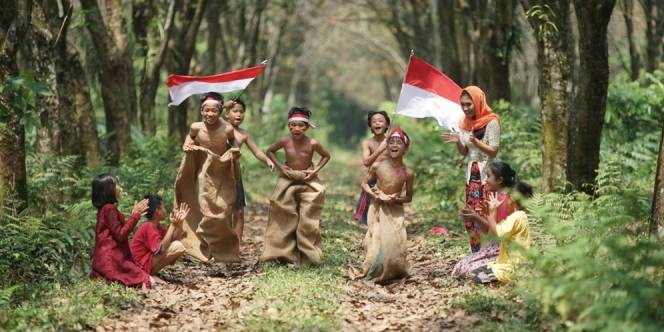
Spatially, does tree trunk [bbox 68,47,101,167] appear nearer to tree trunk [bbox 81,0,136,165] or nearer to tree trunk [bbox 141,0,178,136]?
tree trunk [bbox 81,0,136,165]

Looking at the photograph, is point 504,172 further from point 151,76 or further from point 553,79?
point 151,76

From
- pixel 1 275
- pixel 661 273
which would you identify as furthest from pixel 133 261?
pixel 661 273

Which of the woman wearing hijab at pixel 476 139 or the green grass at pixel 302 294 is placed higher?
the woman wearing hijab at pixel 476 139

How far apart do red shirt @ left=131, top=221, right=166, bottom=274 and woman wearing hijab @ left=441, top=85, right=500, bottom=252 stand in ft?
10.4

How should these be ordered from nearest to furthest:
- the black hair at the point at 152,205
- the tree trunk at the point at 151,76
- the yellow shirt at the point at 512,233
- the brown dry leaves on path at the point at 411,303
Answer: the brown dry leaves on path at the point at 411,303 < the yellow shirt at the point at 512,233 < the black hair at the point at 152,205 < the tree trunk at the point at 151,76

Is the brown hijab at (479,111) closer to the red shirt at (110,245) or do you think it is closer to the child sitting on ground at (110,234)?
the child sitting on ground at (110,234)

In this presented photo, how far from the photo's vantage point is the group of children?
8.23m

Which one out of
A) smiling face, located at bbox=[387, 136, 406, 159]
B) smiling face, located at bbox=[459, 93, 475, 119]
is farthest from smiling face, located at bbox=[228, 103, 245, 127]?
smiling face, located at bbox=[459, 93, 475, 119]

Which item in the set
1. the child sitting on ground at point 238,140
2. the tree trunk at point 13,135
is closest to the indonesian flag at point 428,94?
the child sitting on ground at point 238,140

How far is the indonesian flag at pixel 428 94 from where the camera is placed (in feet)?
32.5

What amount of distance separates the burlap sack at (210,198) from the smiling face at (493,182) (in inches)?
118

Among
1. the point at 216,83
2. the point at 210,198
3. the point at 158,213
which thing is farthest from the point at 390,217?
the point at 216,83

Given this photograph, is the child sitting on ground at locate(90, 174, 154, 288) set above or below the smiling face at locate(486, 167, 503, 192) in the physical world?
below

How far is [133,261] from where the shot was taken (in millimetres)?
8445
